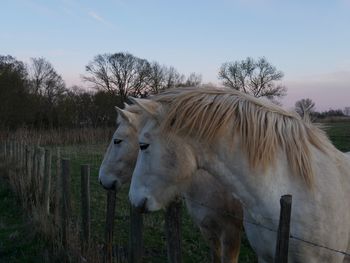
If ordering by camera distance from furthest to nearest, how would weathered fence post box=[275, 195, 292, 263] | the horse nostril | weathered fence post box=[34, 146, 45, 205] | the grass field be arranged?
weathered fence post box=[34, 146, 45, 205] → the grass field → the horse nostril → weathered fence post box=[275, 195, 292, 263]

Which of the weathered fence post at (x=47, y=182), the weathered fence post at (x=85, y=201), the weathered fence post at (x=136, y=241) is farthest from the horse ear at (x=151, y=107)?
the weathered fence post at (x=47, y=182)

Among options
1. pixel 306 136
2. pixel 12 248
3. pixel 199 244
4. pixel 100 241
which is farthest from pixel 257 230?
pixel 12 248

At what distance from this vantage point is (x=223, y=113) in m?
2.93

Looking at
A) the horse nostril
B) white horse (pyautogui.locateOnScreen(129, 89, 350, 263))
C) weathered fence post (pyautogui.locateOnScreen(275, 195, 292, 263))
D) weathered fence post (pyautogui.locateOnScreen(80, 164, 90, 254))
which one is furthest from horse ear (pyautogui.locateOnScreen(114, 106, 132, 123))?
weathered fence post (pyautogui.locateOnScreen(275, 195, 292, 263))

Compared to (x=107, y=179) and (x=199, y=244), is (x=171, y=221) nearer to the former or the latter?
(x=107, y=179)

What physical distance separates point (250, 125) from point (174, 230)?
1.18m

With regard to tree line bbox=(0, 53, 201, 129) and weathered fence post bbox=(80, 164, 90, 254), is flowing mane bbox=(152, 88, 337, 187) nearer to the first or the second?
weathered fence post bbox=(80, 164, 90, 254)

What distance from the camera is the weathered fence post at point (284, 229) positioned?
2.12 m

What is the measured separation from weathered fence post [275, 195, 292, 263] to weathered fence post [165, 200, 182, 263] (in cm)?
132

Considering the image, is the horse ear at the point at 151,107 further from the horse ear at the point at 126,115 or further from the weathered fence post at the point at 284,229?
the horse ear at the point at 126,115

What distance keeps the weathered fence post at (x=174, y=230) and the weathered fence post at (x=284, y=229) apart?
132 cm

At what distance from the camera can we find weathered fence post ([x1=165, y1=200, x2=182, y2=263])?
344 cm

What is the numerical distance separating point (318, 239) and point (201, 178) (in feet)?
5.34

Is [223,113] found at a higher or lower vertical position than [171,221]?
higher
